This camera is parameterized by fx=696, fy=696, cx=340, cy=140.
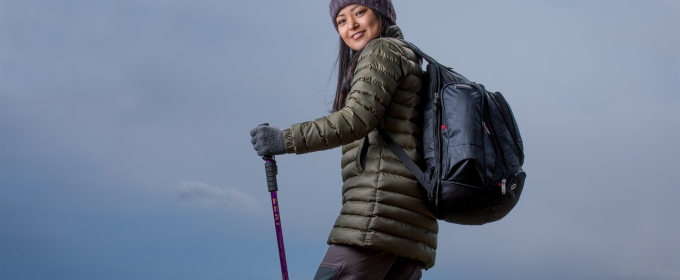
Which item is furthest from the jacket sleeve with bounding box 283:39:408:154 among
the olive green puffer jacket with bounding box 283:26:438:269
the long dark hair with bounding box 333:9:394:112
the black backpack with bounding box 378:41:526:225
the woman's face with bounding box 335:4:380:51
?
the woman's face with bounding box 335:4:380:51

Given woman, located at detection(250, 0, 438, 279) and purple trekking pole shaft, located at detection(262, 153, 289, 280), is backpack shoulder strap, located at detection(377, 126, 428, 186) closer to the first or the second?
woman, located at detection(250, 0, 438, 279)

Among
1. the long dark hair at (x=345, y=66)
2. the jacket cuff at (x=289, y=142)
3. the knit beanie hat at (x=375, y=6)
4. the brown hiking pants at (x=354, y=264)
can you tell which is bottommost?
the brown hiking pants at (x=354, y=264)

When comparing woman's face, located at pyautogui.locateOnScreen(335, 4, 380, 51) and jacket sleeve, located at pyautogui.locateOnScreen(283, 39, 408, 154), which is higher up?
woman's face, located at pyautogui.locateOnScreen(335, 4, 380, 51)

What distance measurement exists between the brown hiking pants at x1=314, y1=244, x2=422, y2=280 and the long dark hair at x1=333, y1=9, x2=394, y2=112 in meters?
0.67

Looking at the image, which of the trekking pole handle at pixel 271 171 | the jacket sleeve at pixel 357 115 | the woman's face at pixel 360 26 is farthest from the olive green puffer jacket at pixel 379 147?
the woman's face at pixel 360 26

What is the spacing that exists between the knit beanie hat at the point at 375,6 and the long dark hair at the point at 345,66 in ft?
0.06

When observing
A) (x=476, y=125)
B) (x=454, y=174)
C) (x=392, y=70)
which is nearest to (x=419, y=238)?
(x=454, y=174)

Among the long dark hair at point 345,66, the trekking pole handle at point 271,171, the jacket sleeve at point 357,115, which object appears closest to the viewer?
the jacket sleeve at point 357,115

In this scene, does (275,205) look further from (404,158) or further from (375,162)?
(404,158)

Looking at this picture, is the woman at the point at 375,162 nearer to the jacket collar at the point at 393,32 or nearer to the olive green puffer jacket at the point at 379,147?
the olive green puffer jacket at the point at 379,147

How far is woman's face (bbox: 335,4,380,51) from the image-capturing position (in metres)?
2.92

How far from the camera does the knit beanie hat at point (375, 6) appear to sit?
292 cm

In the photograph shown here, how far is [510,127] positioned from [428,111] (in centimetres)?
33

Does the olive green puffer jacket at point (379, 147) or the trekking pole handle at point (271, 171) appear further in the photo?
the trekking pole handle at point (271, 171)
